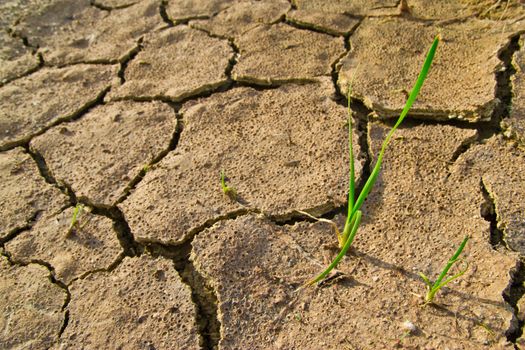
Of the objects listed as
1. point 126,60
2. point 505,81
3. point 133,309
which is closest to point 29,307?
point 133,309

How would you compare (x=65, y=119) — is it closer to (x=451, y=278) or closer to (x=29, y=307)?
(x=29, y=307)

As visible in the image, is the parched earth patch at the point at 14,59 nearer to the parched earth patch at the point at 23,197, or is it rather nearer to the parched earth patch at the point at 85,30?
the parched earth patch at the point at 85,30

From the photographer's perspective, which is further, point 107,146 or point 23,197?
point 107,146

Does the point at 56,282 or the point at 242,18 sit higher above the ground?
the point at 242,18

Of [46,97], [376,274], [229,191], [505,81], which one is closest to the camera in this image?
[376,274]

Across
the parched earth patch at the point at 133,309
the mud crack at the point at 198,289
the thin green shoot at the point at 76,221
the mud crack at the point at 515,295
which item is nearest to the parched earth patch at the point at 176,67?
the thin green shoot at the point at 76,221

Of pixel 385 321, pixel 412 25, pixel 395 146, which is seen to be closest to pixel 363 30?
pixel 412 25

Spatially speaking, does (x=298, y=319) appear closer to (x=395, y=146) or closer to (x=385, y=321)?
(x=385, y=321)

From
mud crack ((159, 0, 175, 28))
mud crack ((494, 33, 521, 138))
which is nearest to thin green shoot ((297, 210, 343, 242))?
mud crack ((494, 33, 521, 138))
